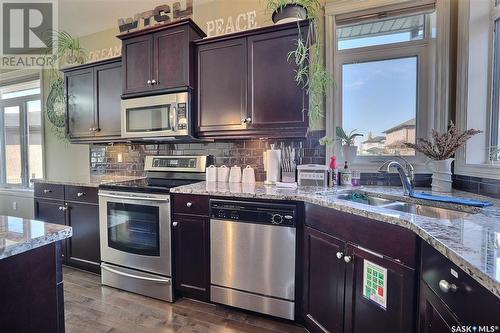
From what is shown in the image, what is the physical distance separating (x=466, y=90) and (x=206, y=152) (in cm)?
220

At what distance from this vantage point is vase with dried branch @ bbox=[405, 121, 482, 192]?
5.61ft

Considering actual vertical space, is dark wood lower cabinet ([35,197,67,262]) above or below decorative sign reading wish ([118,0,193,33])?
below

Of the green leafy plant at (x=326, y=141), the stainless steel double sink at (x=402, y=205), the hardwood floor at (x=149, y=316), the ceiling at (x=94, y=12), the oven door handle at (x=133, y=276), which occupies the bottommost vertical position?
the hardwood floor at (x=149, y=316)

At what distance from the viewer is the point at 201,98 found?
2.37 m

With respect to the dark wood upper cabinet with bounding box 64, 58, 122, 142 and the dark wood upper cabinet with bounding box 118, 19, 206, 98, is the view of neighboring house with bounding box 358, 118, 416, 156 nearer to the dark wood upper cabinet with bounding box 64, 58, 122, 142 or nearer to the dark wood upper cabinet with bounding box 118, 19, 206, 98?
the dark wood upper cabinet with bounding box 118, 19, 206, 98

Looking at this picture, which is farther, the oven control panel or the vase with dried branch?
the oven control panel

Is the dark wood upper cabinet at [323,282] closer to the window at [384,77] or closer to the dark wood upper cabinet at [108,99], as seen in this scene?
the window at [384,77]

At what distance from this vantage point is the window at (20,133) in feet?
13.2

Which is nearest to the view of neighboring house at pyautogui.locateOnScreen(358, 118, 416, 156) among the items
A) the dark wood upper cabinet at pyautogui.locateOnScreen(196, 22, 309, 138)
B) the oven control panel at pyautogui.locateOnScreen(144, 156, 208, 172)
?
the dark wood upper cabinet at pyautogui.locateOnScreen(196, 22, 309, 138)

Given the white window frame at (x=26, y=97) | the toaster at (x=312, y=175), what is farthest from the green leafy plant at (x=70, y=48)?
the toaster at (x=312, y=175)

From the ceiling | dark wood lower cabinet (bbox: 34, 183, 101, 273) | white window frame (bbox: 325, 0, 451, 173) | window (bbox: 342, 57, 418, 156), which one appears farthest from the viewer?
the ceiling

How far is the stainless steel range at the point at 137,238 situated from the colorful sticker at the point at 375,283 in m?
1.48

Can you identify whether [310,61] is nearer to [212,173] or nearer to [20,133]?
[212,173]

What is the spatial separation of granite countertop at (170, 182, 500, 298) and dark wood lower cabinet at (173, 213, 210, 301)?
494 mm
